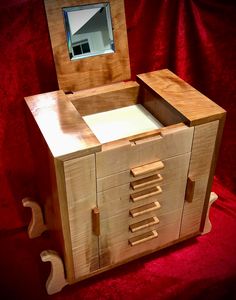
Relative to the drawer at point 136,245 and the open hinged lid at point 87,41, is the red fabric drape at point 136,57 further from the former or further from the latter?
the drawer at point 136,245

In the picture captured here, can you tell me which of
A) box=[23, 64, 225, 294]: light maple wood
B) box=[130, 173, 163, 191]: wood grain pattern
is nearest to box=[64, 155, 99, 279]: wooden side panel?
box=[23, 64, 225, 294]: light maple wood

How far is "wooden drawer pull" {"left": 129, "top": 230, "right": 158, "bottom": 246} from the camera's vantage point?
1.03m

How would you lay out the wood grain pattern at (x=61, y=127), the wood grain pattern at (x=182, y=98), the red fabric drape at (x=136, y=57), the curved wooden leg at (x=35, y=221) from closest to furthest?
the wood grain pattern at (x=61, y=127), the wood grain pattern at (x=182, y=98), the red fabric drape at (x=136, y=57), the curved wooden leg at (x=35, y=221)

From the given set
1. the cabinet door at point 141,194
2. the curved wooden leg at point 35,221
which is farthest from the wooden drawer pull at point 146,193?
the curved wooden leg at point 35,221

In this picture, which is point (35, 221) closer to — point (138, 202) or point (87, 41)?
point (138, 202)

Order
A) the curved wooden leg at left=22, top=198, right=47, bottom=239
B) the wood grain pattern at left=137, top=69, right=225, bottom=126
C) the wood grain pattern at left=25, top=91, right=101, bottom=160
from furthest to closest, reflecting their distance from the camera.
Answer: the curved wooden leg at left=22, top=198, right=47, bottom=239
the wood grain pattern at left=137, top=69, right=225, bottom=126
the wood grain pattern at left=25, top=91, right=101, bottom=160

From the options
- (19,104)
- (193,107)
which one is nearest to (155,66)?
(193,107)

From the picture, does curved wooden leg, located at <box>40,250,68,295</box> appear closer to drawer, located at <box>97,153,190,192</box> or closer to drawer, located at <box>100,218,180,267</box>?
drawer, located at <box>100,218,180,267</box>

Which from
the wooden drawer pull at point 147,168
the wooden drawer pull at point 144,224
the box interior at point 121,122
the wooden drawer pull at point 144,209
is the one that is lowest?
the wooden drawer pull at point 144,224

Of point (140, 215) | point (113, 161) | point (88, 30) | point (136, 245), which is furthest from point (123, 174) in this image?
point (88, 30)

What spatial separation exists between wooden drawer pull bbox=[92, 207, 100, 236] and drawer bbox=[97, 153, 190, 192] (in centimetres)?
5

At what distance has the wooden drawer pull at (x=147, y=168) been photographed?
0.87 m

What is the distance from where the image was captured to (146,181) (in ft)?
3.04

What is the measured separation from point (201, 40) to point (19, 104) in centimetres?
58
